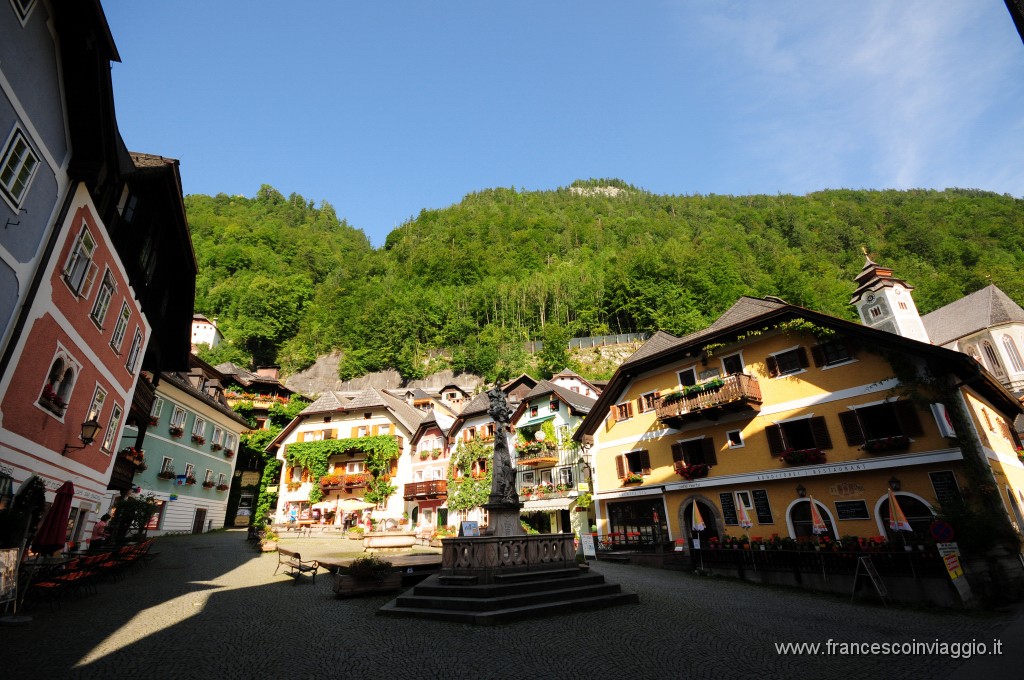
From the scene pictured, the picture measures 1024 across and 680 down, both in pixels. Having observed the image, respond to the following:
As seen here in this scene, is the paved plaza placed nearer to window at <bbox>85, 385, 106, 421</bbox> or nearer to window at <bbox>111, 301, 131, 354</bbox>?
window at <bbox>85, 385, 106, 421</bbox>

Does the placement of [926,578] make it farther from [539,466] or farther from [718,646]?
[539,466]

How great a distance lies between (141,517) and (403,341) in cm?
5370

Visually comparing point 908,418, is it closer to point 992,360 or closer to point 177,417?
point 177,417

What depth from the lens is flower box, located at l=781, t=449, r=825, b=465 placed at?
18078 millimetres

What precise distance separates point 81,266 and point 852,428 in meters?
24.8

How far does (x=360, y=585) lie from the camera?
12.7m

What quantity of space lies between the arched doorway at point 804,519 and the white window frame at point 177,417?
109 feet

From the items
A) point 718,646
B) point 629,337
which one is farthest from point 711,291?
point 718,646

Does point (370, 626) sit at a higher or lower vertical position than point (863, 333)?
lower

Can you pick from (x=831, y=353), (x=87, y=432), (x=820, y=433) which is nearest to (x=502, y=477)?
(x=87, y=432)

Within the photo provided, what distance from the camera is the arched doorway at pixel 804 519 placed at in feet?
58.2

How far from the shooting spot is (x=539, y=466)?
33594 millimetres

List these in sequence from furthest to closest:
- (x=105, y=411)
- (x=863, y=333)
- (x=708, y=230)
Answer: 1. (x=708, y=230)
2. (x=863, y=333)
3. (x=105, y=411)

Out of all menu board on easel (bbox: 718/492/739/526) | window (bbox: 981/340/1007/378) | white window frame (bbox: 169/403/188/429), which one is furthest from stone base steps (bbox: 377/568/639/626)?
window (bbox: 981/340/1007/378)
